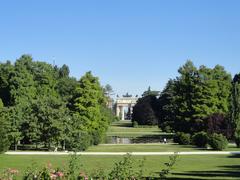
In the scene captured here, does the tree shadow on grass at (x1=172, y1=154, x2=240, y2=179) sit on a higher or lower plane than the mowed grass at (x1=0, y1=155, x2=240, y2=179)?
lower

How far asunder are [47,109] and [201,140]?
656 inches

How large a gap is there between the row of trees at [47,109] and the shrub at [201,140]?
32.5 ft

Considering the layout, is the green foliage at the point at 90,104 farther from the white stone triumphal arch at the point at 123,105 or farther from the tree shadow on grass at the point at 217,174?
the white stone triumphal arch at the point at 123,105

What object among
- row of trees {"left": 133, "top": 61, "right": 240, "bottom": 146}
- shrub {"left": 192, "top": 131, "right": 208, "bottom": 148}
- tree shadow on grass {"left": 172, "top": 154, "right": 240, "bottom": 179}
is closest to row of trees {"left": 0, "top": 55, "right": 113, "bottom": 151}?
row of trees {"left": 133, "top": 61, "right": 240, "bottom": 146}

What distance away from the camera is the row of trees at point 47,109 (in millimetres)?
39781

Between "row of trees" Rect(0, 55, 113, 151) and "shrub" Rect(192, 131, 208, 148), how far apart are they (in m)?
9.90

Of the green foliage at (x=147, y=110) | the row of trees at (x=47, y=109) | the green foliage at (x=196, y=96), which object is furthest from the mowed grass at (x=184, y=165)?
the green foliage at (x=147, y=110)

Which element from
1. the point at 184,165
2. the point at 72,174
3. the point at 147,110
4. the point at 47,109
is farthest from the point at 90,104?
the point at 147,110

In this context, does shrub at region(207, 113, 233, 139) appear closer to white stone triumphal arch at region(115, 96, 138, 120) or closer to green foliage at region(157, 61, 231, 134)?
green foliage at region(157, 61, 231, 134)

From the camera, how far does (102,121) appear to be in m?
54.2

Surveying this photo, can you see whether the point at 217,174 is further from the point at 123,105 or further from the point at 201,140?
the point at 123,105

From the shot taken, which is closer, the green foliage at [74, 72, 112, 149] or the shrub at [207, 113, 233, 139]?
the shrub at [207, 113, 233, 139]

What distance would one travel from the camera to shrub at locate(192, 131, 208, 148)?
47.2 m

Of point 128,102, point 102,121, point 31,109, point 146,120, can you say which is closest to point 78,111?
point 102,121
